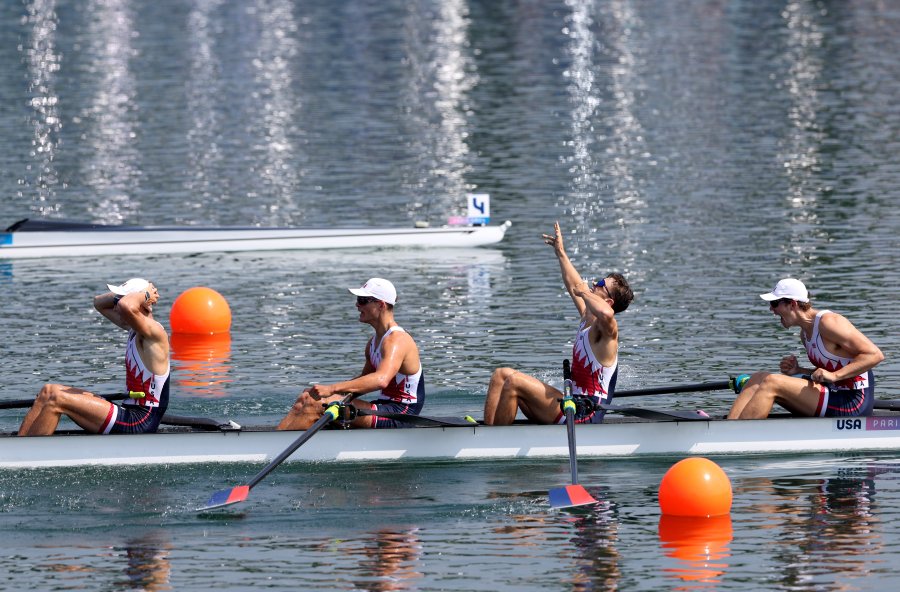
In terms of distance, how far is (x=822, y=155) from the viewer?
1506 inches

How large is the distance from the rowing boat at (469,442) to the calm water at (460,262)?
0.16 metres

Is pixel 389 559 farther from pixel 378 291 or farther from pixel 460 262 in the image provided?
pixel 460 262

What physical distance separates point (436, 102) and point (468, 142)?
865 centimetres

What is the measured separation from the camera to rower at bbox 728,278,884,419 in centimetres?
1594

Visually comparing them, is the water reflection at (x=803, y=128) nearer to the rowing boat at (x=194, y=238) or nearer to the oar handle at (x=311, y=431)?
the rowing boat at (x=194, y=238)

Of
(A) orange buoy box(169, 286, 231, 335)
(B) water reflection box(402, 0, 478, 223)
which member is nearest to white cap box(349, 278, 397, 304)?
(A) orange buoy box(169, 286, 231, 335)

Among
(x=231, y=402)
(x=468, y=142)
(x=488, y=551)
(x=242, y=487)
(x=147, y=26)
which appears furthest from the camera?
(x=147, y=26)

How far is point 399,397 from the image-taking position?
1653cm

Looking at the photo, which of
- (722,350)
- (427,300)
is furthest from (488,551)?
(427,300)

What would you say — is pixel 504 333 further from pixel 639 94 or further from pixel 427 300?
pixel 639 94

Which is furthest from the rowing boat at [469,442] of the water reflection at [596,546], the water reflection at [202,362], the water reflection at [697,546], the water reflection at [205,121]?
the water reflection at [205,121]

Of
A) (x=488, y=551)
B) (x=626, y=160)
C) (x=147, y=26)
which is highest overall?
(x=147, y=26)

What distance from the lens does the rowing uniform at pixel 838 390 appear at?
1625 centimetres

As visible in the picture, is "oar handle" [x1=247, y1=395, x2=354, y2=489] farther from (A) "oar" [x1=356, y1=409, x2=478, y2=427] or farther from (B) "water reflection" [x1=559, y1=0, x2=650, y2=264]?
(B) "water reflection" [x1=559, y1=0, x2=650, y2=264]
